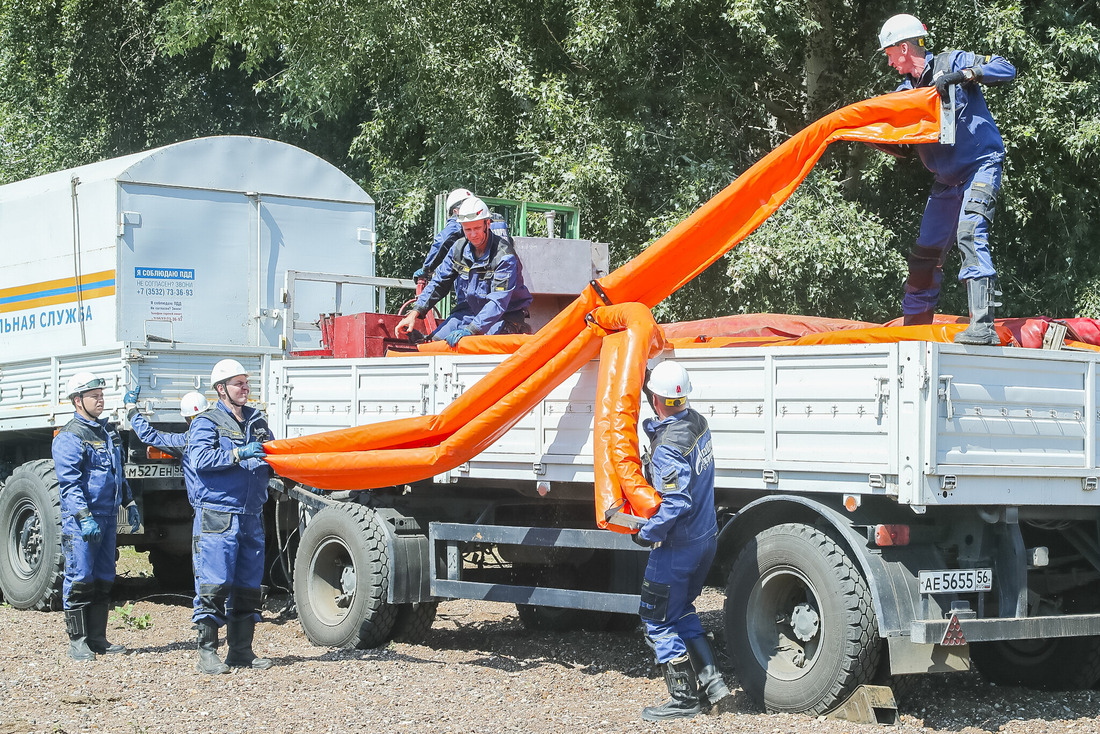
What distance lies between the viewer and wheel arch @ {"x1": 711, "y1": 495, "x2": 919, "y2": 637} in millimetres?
6371

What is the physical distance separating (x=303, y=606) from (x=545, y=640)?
1.81m

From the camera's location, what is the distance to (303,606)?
948cm

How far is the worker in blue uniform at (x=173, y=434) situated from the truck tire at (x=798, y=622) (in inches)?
140

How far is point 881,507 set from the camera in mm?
6738

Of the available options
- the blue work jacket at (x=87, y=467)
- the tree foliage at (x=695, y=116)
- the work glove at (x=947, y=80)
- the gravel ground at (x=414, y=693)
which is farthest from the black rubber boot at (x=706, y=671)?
the tree foliage at (x=695, y=116)

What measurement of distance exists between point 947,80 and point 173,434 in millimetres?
5920

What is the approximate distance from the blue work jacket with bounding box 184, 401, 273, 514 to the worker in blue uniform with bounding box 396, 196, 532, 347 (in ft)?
5.33

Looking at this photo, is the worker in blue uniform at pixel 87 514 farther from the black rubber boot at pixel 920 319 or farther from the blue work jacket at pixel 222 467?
the black rubber boot at pixel 920 319

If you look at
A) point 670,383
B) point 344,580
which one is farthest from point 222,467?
point 670,383

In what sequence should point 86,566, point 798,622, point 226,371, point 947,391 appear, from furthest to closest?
point 86,566 → point 226,371 → point 798,622 → point 947,391

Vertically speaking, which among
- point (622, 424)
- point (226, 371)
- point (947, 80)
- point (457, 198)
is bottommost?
point (622, 424)

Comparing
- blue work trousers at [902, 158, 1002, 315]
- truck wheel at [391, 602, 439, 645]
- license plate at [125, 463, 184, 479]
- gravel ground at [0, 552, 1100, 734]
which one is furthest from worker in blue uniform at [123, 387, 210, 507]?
blue work trousers at [902, 158, 1002, 315]

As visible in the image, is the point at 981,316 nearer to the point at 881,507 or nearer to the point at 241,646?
the point at 881,507

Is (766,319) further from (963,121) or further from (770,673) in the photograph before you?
(770,673)
